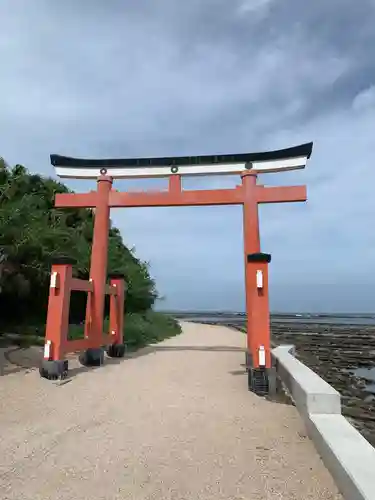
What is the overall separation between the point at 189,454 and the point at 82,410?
2009 mm

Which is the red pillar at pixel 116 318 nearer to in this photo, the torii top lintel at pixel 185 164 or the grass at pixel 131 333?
the grass at pixel 131 333

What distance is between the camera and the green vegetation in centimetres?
1027

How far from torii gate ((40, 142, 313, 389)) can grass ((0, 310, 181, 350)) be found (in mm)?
2806

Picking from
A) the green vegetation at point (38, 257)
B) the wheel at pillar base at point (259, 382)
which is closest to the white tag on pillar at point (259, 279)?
the wheel at pillar base at point (259, 382)

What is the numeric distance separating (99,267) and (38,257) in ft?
11.1

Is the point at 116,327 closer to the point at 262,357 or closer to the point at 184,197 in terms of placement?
the point at 184,197

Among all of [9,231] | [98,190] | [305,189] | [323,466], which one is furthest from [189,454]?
[9,231]

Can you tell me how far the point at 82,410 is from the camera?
483 cm

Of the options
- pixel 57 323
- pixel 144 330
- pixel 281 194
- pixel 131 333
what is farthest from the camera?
pixel 144 330

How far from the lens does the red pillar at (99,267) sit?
8.23 meters

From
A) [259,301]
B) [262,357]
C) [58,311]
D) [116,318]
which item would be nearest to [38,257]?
[116,318]

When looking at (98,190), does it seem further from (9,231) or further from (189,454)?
(189,454)

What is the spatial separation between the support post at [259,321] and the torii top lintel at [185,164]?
8.32 ft

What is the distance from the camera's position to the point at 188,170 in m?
8.52
